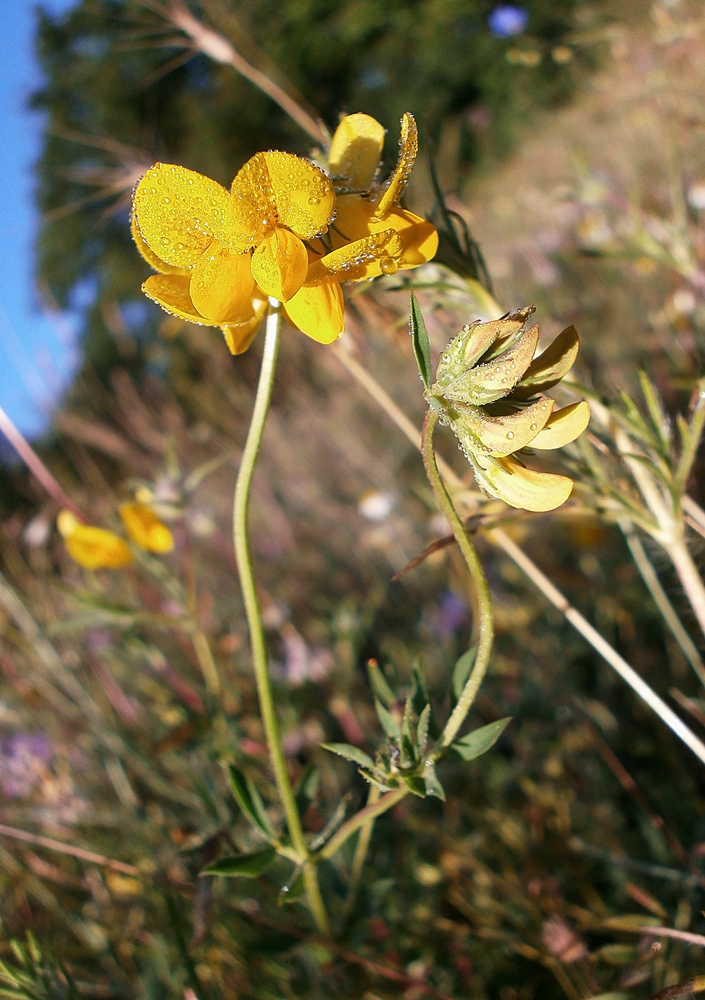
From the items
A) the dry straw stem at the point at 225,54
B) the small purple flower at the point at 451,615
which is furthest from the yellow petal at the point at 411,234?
the small purple flower at the point at 451,615

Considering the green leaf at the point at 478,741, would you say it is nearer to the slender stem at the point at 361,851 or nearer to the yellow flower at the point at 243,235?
the slender stem at the point at 361,851

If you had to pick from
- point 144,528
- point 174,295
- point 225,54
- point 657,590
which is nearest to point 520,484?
point 174,295

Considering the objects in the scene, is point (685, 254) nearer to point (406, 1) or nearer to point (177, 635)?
point (177, 635)

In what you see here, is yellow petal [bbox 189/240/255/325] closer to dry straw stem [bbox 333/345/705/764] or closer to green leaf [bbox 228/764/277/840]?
dry straw stem [bbox 333/345/705/764]

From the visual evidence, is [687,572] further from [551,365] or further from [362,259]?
[362,259]

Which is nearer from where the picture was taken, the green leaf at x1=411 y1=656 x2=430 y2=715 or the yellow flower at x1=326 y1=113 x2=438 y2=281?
the yellow flower at x1=326 y1=113 x2=438 y2=281

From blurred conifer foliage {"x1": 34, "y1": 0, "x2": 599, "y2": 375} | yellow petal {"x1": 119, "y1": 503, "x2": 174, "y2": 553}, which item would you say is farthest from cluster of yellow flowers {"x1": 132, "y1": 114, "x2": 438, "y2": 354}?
blurred conifer foliage {"x1": 34, "y1": 0, "x2": 599, "y2": 375}

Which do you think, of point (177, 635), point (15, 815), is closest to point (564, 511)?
point (15, 815)
